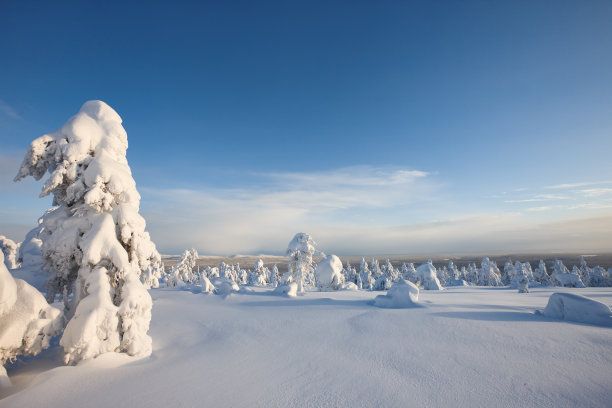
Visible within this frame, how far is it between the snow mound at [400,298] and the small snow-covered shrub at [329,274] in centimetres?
1751

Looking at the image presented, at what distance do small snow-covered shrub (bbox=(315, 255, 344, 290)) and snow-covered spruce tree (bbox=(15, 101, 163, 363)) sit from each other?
23.6m

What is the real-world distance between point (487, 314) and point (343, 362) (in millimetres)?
7087

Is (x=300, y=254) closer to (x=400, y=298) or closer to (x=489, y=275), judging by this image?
(x=400, y=298)

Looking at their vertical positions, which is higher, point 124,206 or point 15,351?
point 124,206

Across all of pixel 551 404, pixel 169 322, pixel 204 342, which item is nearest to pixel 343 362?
pixel 551 404

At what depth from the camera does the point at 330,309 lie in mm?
12492

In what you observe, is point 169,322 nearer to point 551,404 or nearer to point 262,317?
point 262,317

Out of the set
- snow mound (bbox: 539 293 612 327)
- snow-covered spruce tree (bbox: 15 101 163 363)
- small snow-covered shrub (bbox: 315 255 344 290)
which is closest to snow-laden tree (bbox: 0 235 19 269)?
snow-covered spruce tree (bbox: 15 101 163 363)

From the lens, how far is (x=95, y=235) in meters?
7.83

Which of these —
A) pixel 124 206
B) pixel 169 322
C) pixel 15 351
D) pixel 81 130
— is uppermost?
pixel 81 130

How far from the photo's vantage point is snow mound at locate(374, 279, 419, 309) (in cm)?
1214

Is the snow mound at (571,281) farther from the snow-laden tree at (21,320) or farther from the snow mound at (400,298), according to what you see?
the snow-laden tree at (21,320)

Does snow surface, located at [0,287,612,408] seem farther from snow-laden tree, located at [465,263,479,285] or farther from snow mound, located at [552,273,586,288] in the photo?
snow-laden tree, located at [465,263,479,285]

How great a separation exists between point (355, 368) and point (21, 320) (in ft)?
27.9
